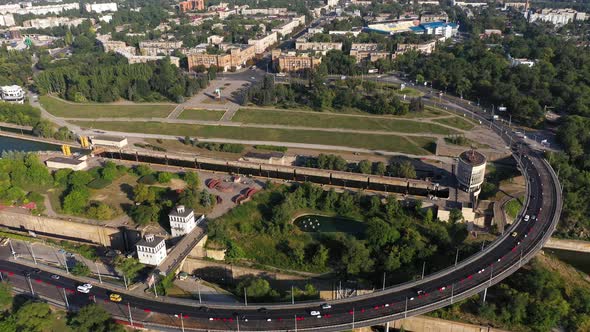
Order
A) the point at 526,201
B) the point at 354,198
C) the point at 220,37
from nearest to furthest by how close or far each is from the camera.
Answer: the point at 526,201
the point at 354,198
the point at 220,37

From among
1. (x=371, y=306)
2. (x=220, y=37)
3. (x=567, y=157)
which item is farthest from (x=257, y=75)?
(x=371, y=306)

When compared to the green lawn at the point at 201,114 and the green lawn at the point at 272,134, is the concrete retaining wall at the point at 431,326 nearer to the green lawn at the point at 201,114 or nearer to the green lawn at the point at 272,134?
the green lawn at the point at 272,134

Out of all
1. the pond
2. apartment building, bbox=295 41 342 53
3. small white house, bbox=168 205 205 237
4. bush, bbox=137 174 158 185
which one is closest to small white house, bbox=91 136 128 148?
bush, bbox=137 174 158 185

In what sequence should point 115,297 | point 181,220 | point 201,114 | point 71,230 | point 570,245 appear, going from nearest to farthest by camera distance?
point 115,297 → point 181,220 → point 570,245 → point 71,230 → point 201,114

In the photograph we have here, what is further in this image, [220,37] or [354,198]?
[220,37]

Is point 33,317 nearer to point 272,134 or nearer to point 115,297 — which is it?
point 115,297

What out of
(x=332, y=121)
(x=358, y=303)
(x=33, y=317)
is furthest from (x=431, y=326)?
(x=332, y=121)

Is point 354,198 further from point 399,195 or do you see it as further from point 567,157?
point 567,157

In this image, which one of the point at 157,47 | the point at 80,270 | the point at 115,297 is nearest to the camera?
the point at 115,297
